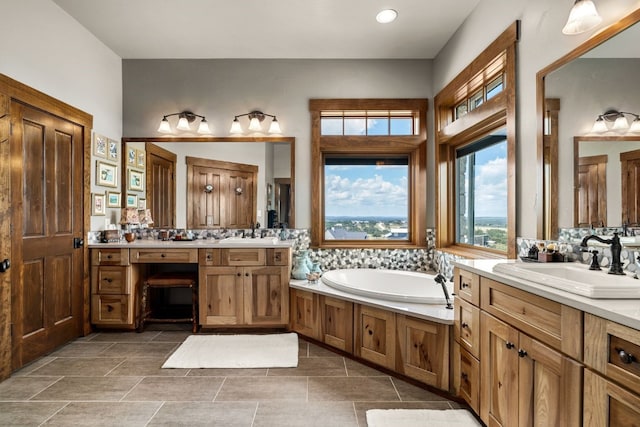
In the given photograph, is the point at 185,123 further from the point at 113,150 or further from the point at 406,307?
the point at 406,307

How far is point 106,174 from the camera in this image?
3592mm

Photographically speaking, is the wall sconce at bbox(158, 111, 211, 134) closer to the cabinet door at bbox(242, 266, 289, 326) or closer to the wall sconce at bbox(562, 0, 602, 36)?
the cabinet door at bbox(242, 266, 289, 326)

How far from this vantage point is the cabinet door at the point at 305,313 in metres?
3.07

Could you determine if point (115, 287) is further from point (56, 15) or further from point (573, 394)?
point (573, 394)

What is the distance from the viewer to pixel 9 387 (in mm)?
2324

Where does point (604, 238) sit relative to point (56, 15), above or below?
below

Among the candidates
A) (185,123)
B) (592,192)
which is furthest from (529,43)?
(185,123)

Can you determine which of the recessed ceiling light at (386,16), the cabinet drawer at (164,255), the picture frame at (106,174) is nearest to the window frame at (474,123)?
the recessed ceiling light at (386,16)

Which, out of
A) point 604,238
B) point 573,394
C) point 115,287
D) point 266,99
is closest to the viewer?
point 573,394

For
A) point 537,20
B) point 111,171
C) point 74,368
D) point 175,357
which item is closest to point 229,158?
point 111,171

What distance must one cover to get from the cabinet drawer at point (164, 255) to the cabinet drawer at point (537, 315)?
2570mm

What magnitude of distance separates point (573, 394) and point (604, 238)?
883 mm

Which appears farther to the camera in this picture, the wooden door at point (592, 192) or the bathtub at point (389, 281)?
the bathtub at point (389, 281)

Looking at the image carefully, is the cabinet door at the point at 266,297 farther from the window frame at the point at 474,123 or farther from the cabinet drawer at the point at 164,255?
the window frame at the point at 474,123
